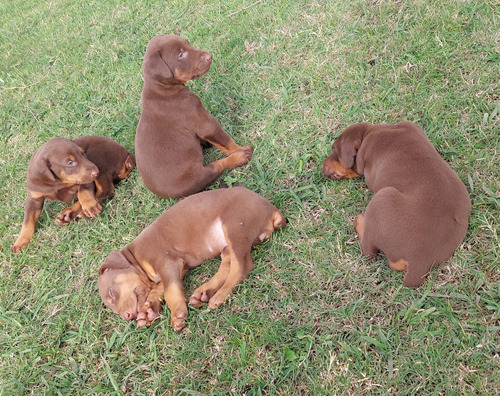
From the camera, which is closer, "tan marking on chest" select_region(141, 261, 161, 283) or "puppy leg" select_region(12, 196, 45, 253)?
"tan marking on chest" select_region(141, 261, 161, 283)

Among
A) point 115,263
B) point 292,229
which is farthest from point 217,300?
point 115,263

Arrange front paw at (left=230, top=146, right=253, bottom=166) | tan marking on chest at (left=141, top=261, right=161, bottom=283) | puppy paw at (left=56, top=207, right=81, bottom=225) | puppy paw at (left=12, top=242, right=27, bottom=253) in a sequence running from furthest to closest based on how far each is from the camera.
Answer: puppy paw at (left=56, top=207, right=81, bottom=225) → puppy paw at (left=12, top=242, right=27, bottom=253) → front paw at (left=230, top=146, right=253, bottom=166) → tan marking on chest at (left=141, top=261, right=161, bottom=283)

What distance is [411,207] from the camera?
3.14 m

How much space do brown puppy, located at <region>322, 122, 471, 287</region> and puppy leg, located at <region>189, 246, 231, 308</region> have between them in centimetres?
116

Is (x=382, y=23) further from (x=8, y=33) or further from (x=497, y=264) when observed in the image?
(x=8, y=33)

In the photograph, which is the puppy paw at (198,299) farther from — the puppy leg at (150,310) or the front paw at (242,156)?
the front paw at (242,156)

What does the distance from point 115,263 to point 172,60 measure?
210 centimetres

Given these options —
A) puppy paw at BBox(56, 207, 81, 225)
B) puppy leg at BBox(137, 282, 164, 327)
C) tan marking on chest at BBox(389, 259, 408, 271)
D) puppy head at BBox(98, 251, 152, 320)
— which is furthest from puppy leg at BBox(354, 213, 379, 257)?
puppy paw at BBox(56, 207, 81, 225)

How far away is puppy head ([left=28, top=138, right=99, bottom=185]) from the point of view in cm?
462

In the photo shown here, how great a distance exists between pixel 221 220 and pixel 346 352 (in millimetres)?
1536

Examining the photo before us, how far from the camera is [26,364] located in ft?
12.0

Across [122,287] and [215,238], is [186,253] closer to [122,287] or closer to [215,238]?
[215,238]

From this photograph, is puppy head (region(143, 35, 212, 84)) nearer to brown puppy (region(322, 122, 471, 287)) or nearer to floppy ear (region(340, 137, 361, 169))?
floppy ear (region(340, 137, 361, 169))

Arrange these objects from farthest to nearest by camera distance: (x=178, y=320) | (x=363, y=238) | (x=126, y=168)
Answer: (x=126, y=168), (x=178, y=320), (x=363, y=238)
